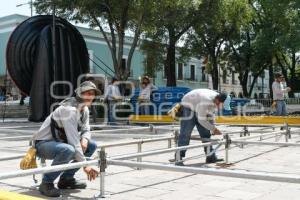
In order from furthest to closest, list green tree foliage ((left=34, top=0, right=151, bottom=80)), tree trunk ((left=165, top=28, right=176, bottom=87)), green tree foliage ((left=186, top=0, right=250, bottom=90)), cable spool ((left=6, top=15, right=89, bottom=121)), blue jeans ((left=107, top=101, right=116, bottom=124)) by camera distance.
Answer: tree trunk ((left=165, top=28, right=176, bottom=87)) < green tree foliage ((left=186, top=0, right=250, bottom=90)) < green tree foliage ((left=34, top=0, right=151, bottom=80)) < blue jeans ((left=107, top=101, right=116, bottom=124)) < cable spool ((left=6, top=15, right=89, bottom=121))

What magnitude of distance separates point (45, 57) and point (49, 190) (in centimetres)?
1165

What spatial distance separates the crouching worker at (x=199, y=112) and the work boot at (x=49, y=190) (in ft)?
8.46

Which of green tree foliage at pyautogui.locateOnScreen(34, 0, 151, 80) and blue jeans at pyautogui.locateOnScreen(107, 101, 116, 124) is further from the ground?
green tree foliage at pyautogui.locateOnScreen(34, 0, 151, 80)

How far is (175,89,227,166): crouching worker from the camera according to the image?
8.32 m

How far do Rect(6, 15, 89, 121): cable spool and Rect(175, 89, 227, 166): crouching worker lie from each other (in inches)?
359

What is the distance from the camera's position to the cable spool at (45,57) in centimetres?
1703

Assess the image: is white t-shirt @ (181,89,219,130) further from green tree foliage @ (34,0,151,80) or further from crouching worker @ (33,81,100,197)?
green tree foliage @ (34,0,151,80)

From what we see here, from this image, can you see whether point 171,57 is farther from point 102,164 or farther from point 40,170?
point 40,170

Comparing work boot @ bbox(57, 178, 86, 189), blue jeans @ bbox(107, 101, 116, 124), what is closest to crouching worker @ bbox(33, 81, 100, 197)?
work boot @ bbox(57, 178, 86, 189)

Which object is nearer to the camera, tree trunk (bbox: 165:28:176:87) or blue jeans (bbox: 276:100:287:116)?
blue jeans (bbox: 276:100:287:116)

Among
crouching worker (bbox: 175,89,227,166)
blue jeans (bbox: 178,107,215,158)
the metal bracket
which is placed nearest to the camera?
the metal bracket

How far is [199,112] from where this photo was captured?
8.34 meters

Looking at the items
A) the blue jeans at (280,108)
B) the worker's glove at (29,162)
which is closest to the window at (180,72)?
the blue jeans at (280,108)

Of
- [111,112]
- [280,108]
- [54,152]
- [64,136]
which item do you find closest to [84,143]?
[64,136]
